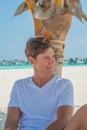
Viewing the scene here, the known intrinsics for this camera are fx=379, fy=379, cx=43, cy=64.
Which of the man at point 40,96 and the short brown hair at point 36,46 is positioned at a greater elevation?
the short brown hair at point 36,46

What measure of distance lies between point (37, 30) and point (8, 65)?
62.5 m

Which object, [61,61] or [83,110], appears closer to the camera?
[83,110]

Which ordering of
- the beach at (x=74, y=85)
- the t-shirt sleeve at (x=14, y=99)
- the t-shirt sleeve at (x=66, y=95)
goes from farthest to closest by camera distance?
the beach at (x=74, y=85) → the t-shirt sleeve at (x=14, y=99) → the t-shirt sleeve at (x=66, y=95)

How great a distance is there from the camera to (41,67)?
3.52 metres

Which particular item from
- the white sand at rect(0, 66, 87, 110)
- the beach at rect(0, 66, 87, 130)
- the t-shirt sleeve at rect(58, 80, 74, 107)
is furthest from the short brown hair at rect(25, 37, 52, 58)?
the white sand at rect(0, 66, 87, 110)

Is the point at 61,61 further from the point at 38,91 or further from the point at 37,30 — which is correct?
the point at 38,91

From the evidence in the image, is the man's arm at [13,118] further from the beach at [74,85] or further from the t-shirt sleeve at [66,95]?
the beach at [74,85]

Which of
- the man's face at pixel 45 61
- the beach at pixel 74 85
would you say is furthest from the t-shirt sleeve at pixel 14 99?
the beach at pixel 74 85

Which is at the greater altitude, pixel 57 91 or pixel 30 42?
pixel 30 42

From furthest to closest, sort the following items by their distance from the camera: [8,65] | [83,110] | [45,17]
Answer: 1. [8,65]
2. [45,17]
3. [83,110]

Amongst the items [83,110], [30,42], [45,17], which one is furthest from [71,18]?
[83,110]

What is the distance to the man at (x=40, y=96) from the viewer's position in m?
3.41

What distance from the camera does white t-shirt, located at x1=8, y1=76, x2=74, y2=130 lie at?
11.2ft

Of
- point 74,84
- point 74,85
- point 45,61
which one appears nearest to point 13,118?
point 45,61
